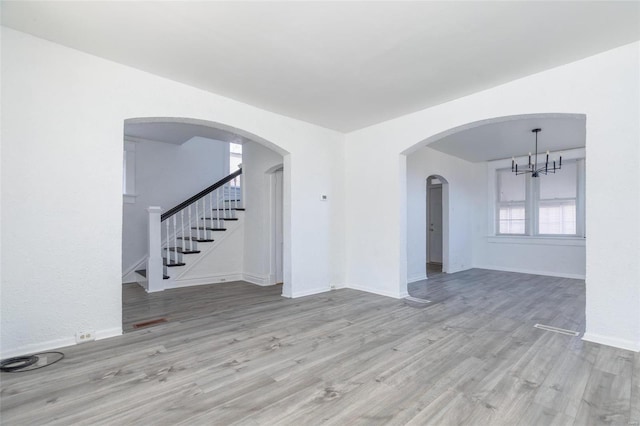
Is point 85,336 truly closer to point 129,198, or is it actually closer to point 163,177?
point 129,198

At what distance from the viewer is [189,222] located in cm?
620

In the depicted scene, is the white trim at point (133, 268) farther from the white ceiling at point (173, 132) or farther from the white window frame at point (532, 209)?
the white window frame at point (532, 209)

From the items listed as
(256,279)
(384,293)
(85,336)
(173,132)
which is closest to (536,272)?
(384,293)

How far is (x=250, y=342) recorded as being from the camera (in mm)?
2984

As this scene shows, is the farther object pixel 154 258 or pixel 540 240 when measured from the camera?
pixel 540 240

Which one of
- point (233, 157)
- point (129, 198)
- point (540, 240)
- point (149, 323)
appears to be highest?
point (233, 157)

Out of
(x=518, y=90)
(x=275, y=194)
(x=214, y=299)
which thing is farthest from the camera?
(x=275, y=194)

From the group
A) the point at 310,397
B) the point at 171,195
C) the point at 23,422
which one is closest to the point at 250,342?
the point at 310,397

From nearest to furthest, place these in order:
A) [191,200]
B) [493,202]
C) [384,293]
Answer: [384,293] → [191,200] → [493,202]

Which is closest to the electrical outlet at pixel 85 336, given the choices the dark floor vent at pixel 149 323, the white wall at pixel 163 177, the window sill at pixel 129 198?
the dark floor vent at pixel 149 323

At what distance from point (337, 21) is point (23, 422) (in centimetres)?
347

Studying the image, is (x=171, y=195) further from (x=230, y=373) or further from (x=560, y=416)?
(x=560, y=416)

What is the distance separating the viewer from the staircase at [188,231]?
5.25 m

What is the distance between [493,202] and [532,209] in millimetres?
874
